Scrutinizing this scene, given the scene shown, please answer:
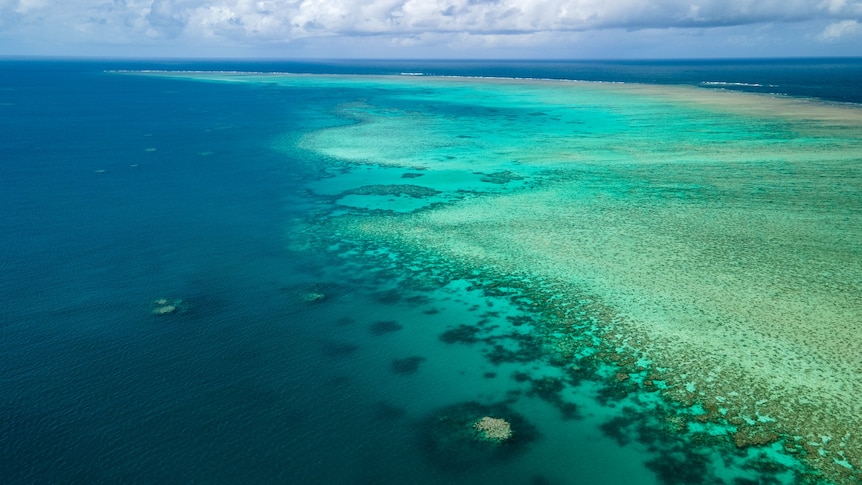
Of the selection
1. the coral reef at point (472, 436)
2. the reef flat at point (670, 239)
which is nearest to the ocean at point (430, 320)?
the coral reef at point (472, 436)

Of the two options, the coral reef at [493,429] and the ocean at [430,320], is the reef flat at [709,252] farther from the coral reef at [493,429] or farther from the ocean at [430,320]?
the coral reef at [493,429]

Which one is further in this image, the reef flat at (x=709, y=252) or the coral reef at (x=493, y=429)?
the reef flat at (x=709, y=252)

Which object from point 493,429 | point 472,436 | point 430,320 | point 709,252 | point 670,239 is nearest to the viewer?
point 472,436

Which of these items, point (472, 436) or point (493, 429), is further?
point (493, 429)

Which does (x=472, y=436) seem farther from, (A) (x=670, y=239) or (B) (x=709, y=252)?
(A) (x=670, y=239)

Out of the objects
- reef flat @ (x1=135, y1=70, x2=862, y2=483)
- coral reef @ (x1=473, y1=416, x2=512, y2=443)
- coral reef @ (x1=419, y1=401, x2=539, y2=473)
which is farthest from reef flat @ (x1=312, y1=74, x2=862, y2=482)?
coral reef @ (x1=473, y1=416, x2=512, y2=443)

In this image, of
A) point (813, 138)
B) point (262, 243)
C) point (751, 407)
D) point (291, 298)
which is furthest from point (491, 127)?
point (751, 407)

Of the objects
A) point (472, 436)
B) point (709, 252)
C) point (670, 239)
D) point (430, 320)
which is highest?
point (670, 239)

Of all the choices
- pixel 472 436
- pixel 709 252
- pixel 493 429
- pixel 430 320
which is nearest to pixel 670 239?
pixel 709 252

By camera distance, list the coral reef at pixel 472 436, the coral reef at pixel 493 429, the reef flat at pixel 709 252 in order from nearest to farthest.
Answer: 1. the coral reef at pixel 472 436
2. the coral reef at pixel 493 429
3. the reef flat at pixel 709 252
